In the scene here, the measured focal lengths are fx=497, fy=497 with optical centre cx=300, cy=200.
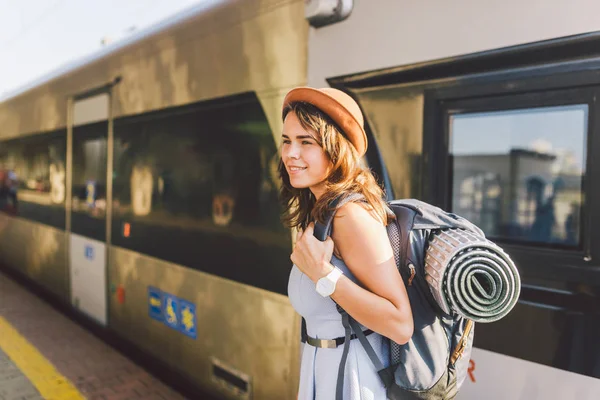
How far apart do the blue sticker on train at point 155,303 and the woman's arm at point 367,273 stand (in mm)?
2591

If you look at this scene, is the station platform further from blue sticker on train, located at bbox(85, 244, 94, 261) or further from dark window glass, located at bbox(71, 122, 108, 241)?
dark window glass, located at bbox(71, 122, 108, 241)

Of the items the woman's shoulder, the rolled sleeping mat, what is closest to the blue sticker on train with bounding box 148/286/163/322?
the woman's shoulder

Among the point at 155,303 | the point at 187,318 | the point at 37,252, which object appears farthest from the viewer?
the point at 37,252

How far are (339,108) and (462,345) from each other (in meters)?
0.72

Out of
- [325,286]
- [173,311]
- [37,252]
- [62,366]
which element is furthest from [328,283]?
[37,252]

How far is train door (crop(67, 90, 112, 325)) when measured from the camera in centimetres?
443

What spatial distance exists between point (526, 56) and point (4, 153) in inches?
324

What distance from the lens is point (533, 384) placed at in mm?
1739

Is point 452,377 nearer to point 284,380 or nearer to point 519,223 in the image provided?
point 519,223

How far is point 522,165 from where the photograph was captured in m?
1.96

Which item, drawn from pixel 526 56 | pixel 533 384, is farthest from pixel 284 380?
pixel 526 56

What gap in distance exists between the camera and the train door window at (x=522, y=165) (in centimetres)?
166

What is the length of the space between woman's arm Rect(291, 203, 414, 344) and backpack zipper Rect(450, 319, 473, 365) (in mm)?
164

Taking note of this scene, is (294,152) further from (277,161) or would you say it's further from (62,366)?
(62,366)
